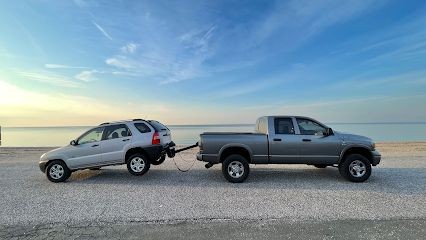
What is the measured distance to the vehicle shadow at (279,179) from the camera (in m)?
7.71

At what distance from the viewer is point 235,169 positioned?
8461mm

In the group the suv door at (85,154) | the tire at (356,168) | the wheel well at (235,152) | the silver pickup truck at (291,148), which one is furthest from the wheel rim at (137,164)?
the tire at (356,168)

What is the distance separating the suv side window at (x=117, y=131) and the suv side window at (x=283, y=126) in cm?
474

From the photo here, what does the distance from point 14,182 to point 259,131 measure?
7972mm

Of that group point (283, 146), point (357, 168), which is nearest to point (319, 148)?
point (283, 146)

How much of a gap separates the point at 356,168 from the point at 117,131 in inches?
295

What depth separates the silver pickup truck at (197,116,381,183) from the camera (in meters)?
8.37

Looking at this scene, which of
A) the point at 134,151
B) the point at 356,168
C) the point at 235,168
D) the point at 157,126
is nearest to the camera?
the point at 356,168

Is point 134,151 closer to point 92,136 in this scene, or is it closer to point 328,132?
point 92,136

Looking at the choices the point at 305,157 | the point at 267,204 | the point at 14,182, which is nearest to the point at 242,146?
the point at 305,157

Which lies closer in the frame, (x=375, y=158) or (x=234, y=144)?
(x=375, y=158)

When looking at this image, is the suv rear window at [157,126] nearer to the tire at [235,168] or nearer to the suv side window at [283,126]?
the tire at [235,168]

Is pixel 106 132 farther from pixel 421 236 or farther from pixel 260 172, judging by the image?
pixel 421 236

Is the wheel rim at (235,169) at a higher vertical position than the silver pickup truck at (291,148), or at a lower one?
lower
